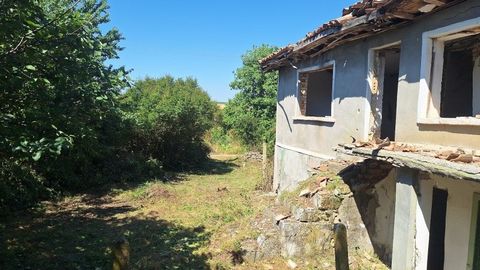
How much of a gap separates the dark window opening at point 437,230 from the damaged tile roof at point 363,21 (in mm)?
2958

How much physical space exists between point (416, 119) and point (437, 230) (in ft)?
7.34

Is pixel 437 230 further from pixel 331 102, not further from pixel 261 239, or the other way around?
pixel 331 102

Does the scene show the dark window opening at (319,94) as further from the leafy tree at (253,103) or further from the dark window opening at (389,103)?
the leafy tree at (253,103)

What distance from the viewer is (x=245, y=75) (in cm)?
3186

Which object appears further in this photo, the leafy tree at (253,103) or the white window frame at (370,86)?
the leafy tree at (253,103)

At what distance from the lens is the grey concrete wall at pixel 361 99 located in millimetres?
5629

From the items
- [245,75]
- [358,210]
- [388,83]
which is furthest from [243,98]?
[358,210]

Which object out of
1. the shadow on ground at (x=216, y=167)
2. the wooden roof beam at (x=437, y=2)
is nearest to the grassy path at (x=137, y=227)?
the shadow on ground at (x=216, y=167)

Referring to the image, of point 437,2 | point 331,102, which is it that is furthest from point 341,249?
point 331,102

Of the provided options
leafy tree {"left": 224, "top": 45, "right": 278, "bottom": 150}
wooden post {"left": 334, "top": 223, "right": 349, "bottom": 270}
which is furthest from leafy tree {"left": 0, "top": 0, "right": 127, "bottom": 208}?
leafy tree {"left": 224, "top": 45, "right": 278, "bottom": 150}

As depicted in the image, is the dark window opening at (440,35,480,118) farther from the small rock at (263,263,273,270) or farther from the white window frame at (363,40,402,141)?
the small rock at (263,263,273,270)

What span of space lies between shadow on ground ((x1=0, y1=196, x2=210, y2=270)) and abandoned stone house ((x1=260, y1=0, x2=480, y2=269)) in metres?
3.81

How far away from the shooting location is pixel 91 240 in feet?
31.0

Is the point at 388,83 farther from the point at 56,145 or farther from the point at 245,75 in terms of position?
the point at 245,75
